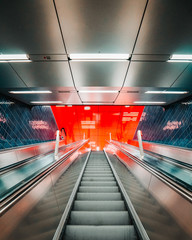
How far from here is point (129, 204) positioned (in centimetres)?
203

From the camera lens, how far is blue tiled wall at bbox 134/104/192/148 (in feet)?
18.7

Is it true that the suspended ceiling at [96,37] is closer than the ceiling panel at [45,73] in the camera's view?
Yes

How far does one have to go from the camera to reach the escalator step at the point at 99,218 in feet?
5.92

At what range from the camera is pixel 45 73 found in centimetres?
362

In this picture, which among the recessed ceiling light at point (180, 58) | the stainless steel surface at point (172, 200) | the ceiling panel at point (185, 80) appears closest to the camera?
the stainless steel surface at point (172, 200)

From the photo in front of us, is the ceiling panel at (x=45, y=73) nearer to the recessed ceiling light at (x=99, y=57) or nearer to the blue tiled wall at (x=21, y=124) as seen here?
the recessed ceiling light at (x=99, y=57)

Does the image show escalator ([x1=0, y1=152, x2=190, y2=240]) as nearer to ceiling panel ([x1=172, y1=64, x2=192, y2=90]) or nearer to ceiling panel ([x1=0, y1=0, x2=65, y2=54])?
ceiling panel ([x1=0, y1=0, x2=65, y2=54])

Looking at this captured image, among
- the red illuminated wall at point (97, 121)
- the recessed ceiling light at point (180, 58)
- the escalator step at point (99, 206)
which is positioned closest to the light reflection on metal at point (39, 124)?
the red illuminated wall at point (97, 121)

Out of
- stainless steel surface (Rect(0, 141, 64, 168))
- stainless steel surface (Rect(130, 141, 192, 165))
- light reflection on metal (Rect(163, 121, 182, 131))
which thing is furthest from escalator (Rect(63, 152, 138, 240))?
light reflection on metal (Rect(163, 121, 182, 131))

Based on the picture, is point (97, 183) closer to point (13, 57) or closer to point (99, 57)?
point (99, 57)

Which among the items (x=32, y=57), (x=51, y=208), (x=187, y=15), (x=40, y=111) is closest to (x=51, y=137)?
(x=40, y=111)

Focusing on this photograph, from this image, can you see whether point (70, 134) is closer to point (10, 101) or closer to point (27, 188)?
point (10, 101)

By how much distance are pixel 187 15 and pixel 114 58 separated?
5.09 ft

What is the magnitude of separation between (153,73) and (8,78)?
4933mm
